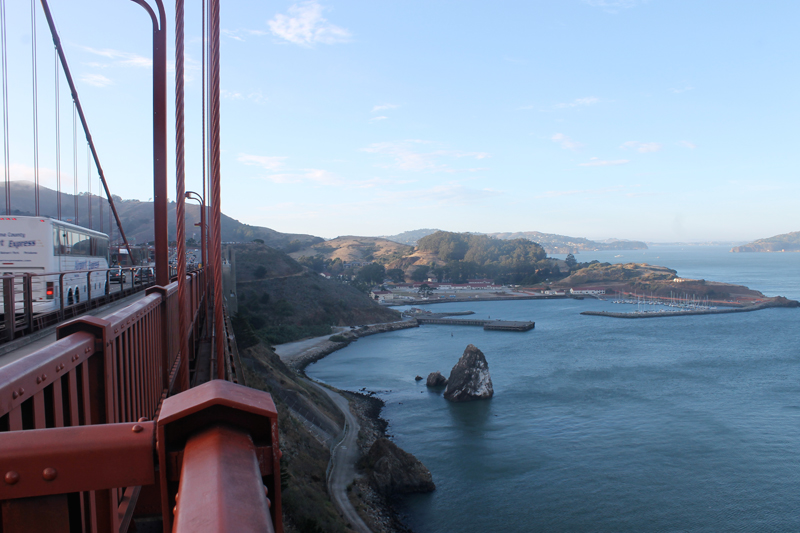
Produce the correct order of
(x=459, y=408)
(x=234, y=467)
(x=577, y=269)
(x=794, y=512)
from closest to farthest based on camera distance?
(x=234, y=467)
(x=794, y=512)
(x=459, y=408)
(x=577, y=269)

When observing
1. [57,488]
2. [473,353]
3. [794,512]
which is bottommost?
[794,512]

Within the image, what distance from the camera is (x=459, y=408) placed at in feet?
84.5

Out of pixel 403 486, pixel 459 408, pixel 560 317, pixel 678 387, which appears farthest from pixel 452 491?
pixel 560 317

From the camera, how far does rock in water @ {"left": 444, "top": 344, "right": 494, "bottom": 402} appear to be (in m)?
26.6

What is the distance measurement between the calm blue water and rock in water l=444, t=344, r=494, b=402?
0.60 m

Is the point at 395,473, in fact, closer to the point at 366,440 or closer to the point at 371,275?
the point at 366,440

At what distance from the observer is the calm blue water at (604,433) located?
16.1 metres

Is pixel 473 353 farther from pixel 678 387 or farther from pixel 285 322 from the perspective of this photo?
pixel 285 322

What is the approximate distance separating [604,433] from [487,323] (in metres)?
31.2

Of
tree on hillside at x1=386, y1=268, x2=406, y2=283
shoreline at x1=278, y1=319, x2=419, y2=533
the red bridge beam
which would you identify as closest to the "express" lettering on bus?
the red bridge beam

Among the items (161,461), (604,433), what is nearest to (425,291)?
(604,433)

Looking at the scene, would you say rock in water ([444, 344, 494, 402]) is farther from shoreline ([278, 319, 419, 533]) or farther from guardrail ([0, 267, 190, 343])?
guardrail ([0, 267, 190, 343])

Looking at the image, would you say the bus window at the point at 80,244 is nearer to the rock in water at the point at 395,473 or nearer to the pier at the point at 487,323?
the rock in water at the point at 395,473

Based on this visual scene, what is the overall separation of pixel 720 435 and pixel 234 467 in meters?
25.6
